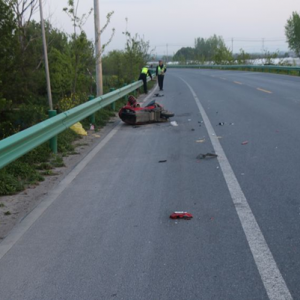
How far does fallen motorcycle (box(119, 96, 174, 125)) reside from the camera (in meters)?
13.1

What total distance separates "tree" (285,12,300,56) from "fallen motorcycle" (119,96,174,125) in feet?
319

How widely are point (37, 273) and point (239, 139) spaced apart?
681 cm

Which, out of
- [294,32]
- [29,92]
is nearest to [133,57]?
[29,92]

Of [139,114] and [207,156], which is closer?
[207,156]

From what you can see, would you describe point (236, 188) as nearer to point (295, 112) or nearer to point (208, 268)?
point (208, 268)

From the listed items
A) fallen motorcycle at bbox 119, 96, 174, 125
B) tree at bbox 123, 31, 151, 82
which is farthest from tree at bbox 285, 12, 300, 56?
fallen motorcycle at bbox 119, 96, 174, 125

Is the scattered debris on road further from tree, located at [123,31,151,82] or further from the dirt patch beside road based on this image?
tree, located at [123,31,151,82]

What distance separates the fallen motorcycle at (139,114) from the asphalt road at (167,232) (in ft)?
12.6

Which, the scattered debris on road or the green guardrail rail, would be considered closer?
the green guardrail rail

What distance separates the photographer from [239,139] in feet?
33.6

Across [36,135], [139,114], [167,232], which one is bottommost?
[167,232]

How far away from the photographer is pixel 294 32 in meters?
104

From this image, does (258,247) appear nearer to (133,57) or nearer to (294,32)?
(133,57)

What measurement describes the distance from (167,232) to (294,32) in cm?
10684
